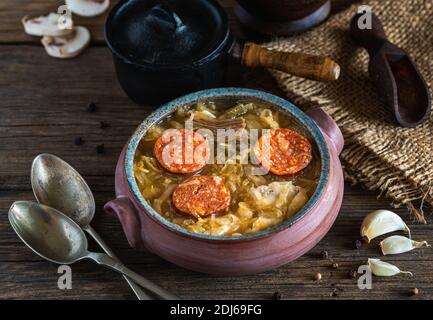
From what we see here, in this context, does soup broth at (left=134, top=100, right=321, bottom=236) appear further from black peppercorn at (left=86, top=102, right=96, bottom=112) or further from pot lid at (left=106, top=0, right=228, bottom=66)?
black peppercorn at (left=86, top=102, right=96, bottom=112)

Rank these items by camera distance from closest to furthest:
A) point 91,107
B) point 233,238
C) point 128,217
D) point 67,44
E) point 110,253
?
point 233,238, point 128,217, point 110,253, point 91,107, point 67,44

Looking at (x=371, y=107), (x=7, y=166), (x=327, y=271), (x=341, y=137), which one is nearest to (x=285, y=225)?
(x=327, y=271)

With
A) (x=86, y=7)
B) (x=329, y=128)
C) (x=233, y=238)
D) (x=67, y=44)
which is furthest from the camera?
(x=86, y=7)

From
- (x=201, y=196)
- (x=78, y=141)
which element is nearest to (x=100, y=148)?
(x=78, y=141)

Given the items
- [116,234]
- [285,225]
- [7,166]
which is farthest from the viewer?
[7,166]

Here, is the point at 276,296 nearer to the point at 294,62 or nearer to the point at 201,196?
the point at 201,196

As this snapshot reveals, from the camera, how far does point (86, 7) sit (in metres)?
2.93

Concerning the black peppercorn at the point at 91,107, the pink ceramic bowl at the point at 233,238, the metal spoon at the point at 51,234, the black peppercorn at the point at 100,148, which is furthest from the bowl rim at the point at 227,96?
the black peppercorn at the point at 91,107

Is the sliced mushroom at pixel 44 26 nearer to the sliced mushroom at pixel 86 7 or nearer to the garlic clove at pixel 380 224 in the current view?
the sliced mushroom at pixel 86 7

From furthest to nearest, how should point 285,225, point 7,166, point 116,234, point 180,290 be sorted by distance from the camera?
point 7,166 → point 116,234 → point 180,290 → point 285,225

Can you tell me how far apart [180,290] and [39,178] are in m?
0.59

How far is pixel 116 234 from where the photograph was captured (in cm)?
220

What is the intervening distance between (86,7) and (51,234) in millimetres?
1231

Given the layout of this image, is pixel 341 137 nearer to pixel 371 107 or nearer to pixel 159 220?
pixel 371 107
